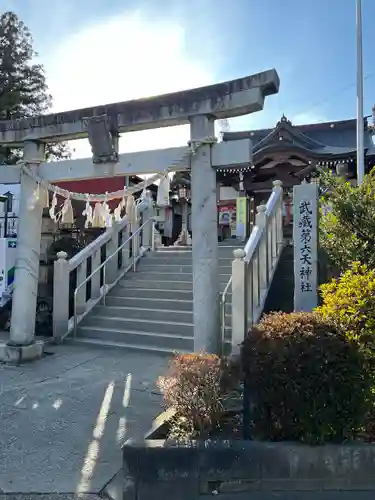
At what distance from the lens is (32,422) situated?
431 centimetres

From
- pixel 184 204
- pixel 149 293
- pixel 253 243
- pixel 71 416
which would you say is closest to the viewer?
pixel 71 416

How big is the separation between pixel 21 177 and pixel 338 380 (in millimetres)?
6036

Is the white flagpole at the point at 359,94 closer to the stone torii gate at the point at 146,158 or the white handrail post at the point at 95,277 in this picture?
the stone torii gate at the point at 146,158

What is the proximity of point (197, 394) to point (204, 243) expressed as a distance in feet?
8.92

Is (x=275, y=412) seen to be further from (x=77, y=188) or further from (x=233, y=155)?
(x=77, y=188)

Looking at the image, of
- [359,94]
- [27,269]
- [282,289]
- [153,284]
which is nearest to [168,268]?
[153,284]

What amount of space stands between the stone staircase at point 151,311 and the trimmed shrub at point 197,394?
364 centimetres

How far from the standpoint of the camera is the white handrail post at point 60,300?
322 inches

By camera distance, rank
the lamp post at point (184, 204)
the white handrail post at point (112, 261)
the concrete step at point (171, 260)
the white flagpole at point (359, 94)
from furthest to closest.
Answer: the lamp post at point (184, 204) → the white flagpole at point (359, 94) → the white handrail post at point (112, 261) → the concrete step at point (171, 260)

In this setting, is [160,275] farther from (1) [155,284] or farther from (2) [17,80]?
(2) [17,80]

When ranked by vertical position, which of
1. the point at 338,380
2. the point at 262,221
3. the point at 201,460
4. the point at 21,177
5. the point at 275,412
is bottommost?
the point at 201,460

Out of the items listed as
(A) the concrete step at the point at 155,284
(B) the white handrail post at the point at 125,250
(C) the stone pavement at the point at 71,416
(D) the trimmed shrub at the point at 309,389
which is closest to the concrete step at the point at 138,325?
(C) the stone pavement at the point at 71,416

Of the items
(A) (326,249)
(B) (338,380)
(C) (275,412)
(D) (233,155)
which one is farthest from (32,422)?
(A) (326,249)

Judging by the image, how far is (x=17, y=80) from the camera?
69.6 ft
